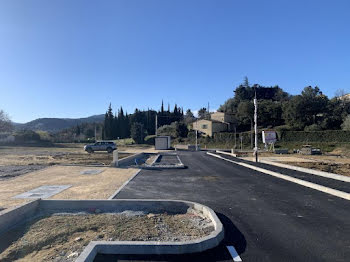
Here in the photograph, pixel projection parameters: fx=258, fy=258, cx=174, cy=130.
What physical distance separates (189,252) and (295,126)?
2198 inches

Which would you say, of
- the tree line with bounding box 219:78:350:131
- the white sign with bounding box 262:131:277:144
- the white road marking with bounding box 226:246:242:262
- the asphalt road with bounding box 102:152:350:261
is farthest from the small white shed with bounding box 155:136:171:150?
the white road marking with bounding box 226:246:242:262

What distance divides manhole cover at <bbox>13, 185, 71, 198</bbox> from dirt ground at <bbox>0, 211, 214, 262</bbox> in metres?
2.91

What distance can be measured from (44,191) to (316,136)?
4714 centimetres

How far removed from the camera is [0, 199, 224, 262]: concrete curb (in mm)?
4480

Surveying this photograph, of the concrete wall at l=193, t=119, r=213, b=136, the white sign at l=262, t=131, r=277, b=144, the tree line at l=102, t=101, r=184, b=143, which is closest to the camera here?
the white sign at l=262, t=131, r=277, b=144

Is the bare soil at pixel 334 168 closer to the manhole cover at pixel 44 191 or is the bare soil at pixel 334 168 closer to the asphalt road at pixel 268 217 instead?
the asphalt road at pixel 268 217

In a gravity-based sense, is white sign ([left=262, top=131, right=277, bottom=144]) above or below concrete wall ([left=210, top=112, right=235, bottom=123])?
below

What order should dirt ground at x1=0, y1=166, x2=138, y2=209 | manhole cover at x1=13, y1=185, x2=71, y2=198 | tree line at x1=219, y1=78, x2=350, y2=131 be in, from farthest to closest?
1. tree line at x1=219, y1=78, x2=350, y2=131
2. manhole cover at x1=13, y1=185, x2=71, y2=198
3. dirt ground at x1=0, y1=166, x2=138, y2=209

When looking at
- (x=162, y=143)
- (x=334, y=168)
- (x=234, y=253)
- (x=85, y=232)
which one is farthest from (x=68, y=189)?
(x=162, y=143)

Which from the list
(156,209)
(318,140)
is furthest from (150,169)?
(318,140)

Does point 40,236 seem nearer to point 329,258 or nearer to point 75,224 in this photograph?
point 75,224

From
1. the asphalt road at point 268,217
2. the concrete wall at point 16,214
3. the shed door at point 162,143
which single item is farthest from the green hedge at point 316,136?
the concrete wall at point 16,214

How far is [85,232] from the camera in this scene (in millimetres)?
5359

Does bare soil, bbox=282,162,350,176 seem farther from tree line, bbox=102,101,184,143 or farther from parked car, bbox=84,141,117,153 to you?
tree line, bbox=102,101,184,143
